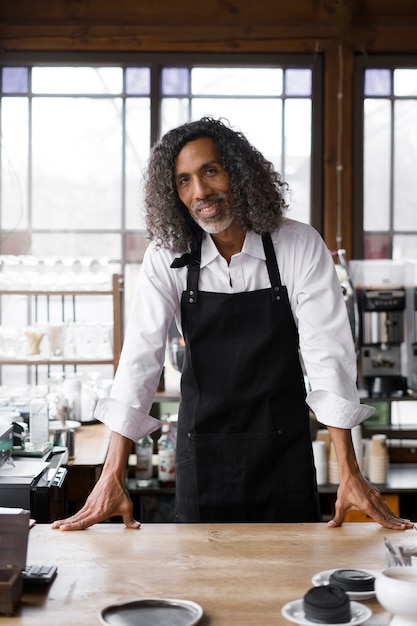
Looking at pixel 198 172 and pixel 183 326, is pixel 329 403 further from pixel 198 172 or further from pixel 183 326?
pixel 198 172

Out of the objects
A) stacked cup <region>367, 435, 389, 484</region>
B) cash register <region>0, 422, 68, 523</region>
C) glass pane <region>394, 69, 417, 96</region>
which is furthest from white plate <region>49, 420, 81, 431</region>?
glass pane <region>394, 69, 417, 96</region>

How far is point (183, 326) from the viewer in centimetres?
275

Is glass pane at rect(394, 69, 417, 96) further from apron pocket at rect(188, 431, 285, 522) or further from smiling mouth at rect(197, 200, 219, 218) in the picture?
apron pocket at rect(188, 431, 285, 522)

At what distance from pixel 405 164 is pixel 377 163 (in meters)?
0.16

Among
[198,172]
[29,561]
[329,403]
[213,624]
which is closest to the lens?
[213,624]

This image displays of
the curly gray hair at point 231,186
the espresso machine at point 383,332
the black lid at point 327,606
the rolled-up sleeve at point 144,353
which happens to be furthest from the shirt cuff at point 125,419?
the espresso machine at point 383,332

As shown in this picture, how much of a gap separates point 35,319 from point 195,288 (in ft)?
8.88

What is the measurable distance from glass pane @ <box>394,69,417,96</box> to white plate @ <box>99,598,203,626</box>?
4112mm

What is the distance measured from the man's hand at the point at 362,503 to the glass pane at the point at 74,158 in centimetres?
327

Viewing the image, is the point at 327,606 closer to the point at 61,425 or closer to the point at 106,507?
the point at 106,507

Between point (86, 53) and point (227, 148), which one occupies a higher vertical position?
point (86, 53)

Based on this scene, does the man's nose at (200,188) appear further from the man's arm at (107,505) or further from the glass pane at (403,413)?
the glass pane at (403,413)

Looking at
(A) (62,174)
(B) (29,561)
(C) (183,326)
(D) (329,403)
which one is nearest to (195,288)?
(C) (183,326)

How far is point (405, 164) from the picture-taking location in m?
5.20
